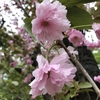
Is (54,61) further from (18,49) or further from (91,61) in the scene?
(18,49)

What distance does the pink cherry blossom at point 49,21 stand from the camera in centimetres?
61

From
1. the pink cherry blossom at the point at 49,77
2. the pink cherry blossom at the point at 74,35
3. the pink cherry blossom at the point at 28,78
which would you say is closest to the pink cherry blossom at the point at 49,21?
the pink cherry blossom at the point at 49,77

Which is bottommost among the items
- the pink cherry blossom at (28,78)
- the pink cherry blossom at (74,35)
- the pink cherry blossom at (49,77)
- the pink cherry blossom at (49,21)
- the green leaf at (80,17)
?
the pink cherry blossom at (28,78)

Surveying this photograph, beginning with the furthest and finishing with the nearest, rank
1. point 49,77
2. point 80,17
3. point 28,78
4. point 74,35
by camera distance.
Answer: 1. point 28,78
2. point 74,35
3. point 80,17
4. point 49,77

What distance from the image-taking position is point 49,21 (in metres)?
0.65

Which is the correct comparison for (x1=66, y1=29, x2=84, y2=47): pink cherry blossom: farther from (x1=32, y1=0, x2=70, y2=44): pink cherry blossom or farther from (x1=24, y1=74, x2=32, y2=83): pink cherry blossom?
(x1=24, y1=74, x2=32, y2=83): pink cherry blossom

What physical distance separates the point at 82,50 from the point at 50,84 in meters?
1.49

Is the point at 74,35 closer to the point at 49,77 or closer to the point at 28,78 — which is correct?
the point at 49,77

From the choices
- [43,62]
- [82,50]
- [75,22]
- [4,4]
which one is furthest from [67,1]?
[4,4]

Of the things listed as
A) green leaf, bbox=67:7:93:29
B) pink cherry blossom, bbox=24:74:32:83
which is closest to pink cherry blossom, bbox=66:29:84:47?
green leaf, bbox=67:7:93:29

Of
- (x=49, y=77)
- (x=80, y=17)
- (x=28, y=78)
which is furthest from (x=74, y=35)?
(x=28, y=78)

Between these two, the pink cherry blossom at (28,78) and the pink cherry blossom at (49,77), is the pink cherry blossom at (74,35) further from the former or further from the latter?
the pink cherry blossom at (28,78)

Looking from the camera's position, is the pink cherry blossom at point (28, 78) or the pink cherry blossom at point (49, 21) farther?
the pink cherry blossom at point (28, 78)

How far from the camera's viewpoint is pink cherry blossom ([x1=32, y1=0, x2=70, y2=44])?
612 millimetres
